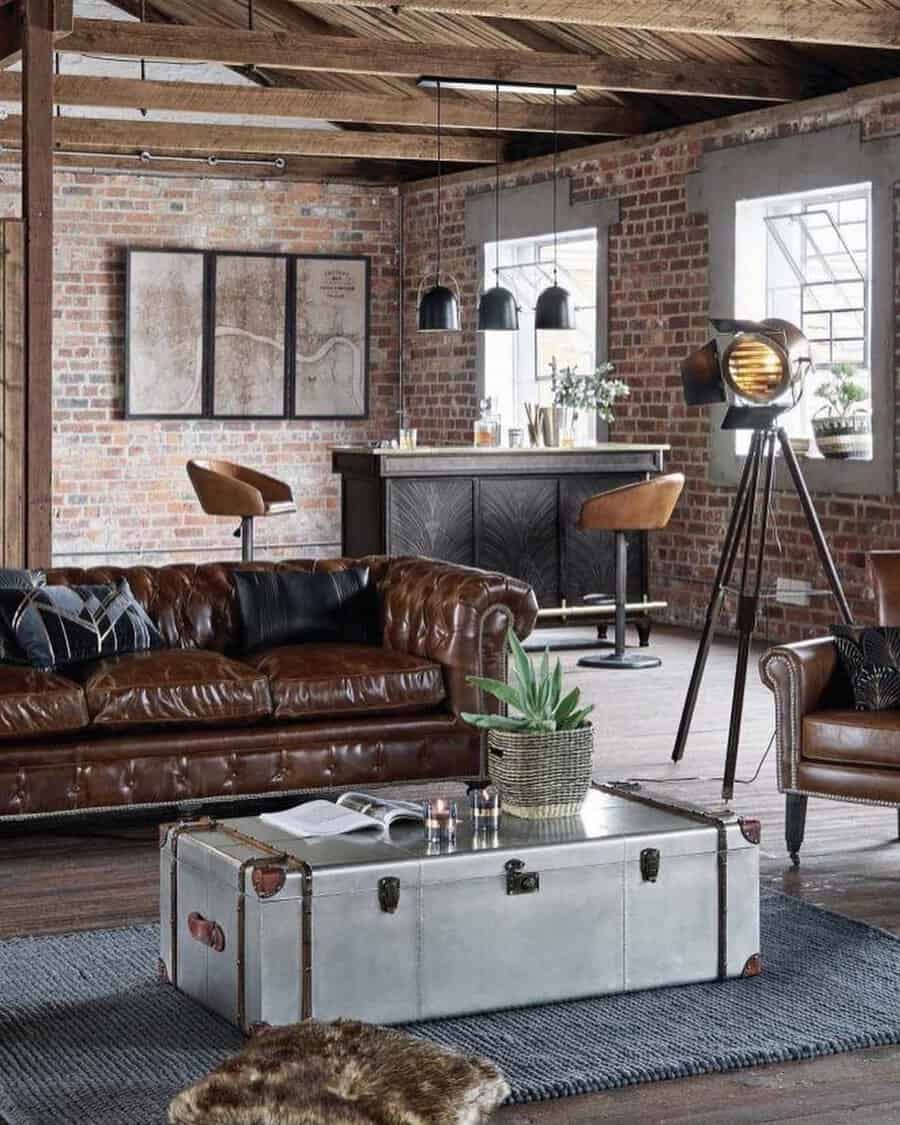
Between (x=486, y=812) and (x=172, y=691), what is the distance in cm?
162

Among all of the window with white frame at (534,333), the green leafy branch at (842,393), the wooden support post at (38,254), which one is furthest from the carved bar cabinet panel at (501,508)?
the wooden support post at (38,254)

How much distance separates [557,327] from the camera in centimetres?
1089

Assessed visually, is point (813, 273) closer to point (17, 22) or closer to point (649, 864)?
point (17, 22)

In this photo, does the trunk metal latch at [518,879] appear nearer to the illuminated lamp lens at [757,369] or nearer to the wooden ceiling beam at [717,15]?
the illuminated lamp lens at [757,369]

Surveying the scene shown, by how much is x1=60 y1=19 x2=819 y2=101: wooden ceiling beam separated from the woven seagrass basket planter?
580cm

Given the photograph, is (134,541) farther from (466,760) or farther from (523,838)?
(523,838)

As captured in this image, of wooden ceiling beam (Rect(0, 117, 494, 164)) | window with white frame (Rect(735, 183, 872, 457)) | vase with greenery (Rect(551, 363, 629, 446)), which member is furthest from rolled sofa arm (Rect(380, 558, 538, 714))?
wooden ceiling beam (Rect(0, 117, 494, 164))

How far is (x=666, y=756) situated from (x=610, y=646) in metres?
3.19

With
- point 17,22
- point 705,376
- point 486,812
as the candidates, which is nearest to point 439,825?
point 486,812

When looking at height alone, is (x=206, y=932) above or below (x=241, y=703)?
below

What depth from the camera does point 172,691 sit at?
18.6 feet

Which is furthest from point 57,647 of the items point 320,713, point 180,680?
point 320,713

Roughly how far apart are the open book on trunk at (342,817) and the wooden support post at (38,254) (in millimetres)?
3504

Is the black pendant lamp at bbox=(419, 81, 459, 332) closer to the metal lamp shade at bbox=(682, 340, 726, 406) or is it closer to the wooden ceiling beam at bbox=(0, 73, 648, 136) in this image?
the wooden ceiling beam at bbox=(0, 73, 648, 136)
